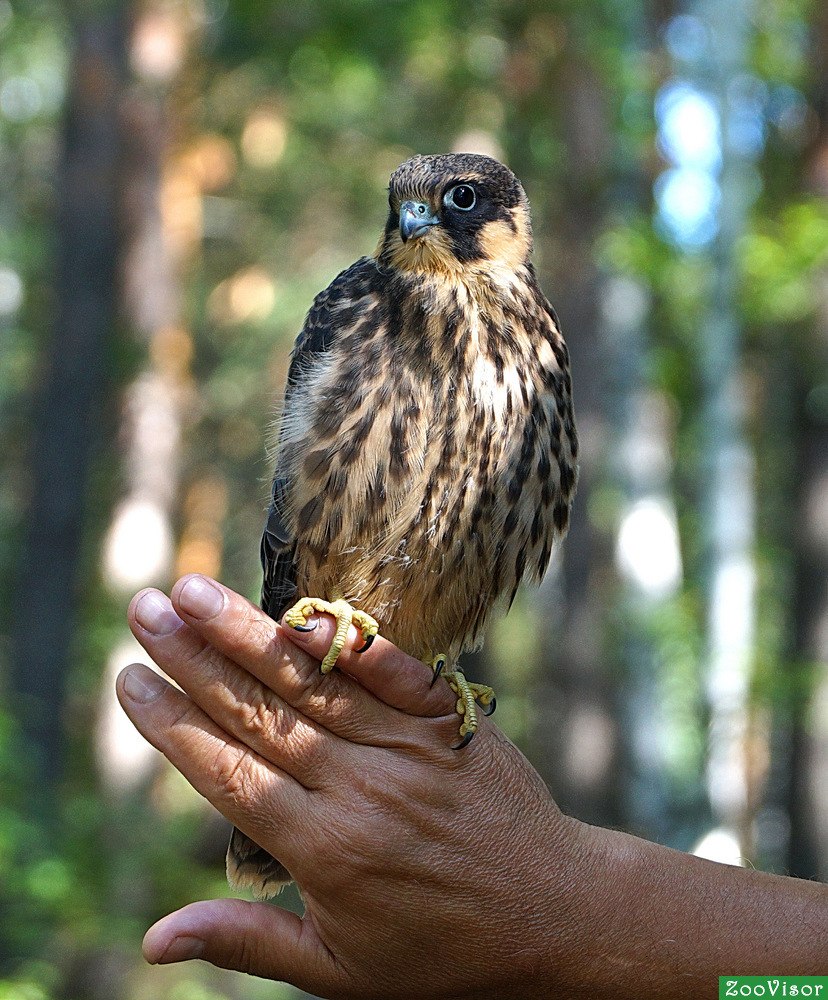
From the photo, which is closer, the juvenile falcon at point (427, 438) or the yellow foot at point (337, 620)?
the yellow foot at point (337, 620)

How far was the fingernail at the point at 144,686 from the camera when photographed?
2.36 metres

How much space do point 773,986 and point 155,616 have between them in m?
1.41

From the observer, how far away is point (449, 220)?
2840 millimetres

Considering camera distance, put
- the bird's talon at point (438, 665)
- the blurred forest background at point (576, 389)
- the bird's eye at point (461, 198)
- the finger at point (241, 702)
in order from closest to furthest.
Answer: the finger at point (241, 702) < the bird's talon at point (438, 665) < the bird's eye at point (461, 198) < the blurred forest background at point (576, 389)

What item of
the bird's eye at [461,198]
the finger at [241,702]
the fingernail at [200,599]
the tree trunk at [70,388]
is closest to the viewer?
the fingernail at [200,599]

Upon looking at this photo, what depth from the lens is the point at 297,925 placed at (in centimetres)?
238

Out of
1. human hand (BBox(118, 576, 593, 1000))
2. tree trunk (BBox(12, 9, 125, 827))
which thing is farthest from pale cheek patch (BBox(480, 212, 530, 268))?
tree trunk (BBox(12, 9, 125, 827))

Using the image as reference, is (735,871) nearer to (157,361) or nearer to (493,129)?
(157,361)

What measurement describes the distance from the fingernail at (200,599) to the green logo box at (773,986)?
1220 mm

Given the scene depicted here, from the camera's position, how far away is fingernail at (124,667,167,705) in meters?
2.36

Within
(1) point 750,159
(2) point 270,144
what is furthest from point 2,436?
(1) point 750,159

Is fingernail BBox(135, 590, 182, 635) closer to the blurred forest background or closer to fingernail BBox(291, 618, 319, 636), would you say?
fingernail BBox(291, 618, 319, 636)

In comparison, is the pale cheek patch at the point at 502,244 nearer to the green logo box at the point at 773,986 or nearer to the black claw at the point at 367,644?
the black claw at the point at 367,644

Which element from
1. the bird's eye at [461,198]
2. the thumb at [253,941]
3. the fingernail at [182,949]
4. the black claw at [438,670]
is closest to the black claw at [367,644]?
the black claw at [438,670]
